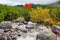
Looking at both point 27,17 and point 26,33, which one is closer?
point 26,33

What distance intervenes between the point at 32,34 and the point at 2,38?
85.2 inches

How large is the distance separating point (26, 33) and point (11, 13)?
3.62 m

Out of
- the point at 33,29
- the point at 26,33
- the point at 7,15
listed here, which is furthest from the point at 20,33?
the point at 7,15

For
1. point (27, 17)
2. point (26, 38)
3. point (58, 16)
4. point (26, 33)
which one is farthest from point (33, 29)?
point (27, 17)

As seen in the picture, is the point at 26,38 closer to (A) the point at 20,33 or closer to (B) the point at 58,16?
(A) the point at 20,33

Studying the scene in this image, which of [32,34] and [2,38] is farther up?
[2,38]

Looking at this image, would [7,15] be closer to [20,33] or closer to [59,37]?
[20,33]

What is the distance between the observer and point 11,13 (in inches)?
425

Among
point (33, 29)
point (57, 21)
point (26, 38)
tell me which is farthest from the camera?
point (57, 21)

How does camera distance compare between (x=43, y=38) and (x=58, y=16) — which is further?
(x=58, y=16)

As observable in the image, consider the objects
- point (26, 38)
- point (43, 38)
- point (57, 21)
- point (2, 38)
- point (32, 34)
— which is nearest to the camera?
point (2, 38)

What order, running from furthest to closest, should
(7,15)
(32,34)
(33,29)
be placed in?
1. (7,15)
2. (33,29)
3. (32,34)

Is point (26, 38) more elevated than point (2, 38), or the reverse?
point (2, 38)

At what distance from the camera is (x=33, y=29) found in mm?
8078
